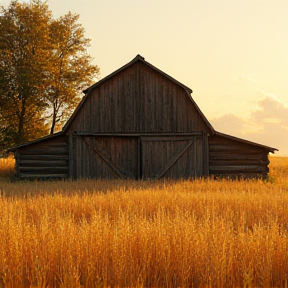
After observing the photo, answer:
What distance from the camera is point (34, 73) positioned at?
1380 inches

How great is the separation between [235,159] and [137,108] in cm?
621

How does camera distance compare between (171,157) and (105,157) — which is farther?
(171,157)

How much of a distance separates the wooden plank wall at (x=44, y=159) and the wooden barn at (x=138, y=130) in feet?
1.29

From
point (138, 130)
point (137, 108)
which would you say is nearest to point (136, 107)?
point (137, 108)

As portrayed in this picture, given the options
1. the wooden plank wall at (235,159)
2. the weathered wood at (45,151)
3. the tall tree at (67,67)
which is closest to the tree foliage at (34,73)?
the tall tree at (67,67)

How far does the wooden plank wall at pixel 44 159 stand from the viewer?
2422 cm

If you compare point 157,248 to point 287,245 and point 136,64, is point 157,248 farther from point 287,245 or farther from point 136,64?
point 136,64

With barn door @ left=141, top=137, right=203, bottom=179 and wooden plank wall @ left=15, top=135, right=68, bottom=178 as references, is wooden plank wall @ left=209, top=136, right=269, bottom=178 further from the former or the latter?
wooden plank wall @ left=15, top=135, right=68, bottom=178

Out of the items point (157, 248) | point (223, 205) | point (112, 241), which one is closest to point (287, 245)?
point (157, 248)

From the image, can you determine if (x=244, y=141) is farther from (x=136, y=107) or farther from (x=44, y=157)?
(x=44, y=157)

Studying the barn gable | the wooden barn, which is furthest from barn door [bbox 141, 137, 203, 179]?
the barn gable

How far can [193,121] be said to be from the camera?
939 inches

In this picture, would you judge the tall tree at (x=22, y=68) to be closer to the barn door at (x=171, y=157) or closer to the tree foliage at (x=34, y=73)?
the tree foliage at (x=34, y=73)

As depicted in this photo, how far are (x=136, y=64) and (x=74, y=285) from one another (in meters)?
19.5
